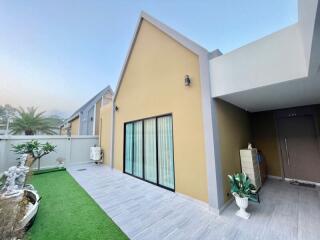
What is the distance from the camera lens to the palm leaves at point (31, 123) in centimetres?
1056

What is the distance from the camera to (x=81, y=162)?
882 centimetres

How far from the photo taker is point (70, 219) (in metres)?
2.85

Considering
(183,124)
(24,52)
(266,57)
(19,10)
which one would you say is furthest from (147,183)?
(24,52)

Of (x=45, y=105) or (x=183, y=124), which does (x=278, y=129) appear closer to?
(x=183, y=124)

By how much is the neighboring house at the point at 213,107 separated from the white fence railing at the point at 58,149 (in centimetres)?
377

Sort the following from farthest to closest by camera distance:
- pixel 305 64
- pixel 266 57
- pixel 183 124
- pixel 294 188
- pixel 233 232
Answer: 1. pixel 294 188
2. pixel 183 124
3. pixel 266 57
4. pixel 233 232
5. pixel 305 64

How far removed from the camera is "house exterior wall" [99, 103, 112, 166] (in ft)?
26.0

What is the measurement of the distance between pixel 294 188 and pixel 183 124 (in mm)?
4244

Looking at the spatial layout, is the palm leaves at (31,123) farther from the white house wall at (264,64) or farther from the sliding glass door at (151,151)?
the white house wall at (264,64)

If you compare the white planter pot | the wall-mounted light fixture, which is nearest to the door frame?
the white planter pot

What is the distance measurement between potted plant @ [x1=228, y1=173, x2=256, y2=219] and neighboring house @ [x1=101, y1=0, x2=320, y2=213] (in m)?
0.30

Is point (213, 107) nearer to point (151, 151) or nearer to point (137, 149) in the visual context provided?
point (151, 151)

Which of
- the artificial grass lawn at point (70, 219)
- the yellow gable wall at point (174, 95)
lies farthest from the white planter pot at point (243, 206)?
the artificial grass lawn at point (70, 219)

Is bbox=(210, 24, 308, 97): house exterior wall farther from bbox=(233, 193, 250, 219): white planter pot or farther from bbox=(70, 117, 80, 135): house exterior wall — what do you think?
bbox=(70, 117, 80, 135): house exterior wall
